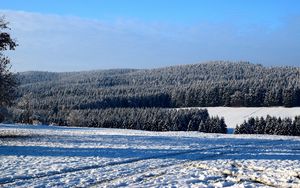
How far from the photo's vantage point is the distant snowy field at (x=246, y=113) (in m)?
120

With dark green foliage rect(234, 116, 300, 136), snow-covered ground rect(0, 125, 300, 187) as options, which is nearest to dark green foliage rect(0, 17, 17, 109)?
snow-covered ground rect(0, 125, 300, 187)

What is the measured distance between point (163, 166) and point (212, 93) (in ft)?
435

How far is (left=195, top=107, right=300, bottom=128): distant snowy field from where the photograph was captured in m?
120

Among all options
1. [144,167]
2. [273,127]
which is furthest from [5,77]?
[273,127]

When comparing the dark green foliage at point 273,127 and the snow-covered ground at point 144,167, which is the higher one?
the snow-covered ground at point 144,167

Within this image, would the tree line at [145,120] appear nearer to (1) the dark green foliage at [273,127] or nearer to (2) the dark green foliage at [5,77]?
(1) the dark green foliage at [273,127]

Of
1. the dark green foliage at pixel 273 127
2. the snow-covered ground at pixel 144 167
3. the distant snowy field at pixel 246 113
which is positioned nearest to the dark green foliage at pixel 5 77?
the snow-covered ground at pixel 144 167

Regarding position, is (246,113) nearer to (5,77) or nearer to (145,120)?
(145,120)

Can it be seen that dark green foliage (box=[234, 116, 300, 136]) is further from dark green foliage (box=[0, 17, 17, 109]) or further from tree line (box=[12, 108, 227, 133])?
dark green foliage (box=[0, 17, 17, 109])

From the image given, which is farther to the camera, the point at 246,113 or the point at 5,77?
the point at 246,113

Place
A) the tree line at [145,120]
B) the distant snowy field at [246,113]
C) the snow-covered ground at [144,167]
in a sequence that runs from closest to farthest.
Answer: the snow-covered ground at [144,167], the tree line at [145,120], the distant snowy field at [246,113]

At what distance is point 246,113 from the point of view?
130m

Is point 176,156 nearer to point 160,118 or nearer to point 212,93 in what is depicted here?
point 160,118

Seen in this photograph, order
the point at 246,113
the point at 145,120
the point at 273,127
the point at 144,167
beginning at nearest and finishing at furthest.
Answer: the point at 144,167 → the point at 273,127 → the point at 145,120 → the point at 246,113
